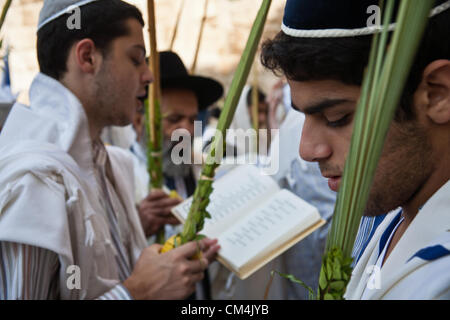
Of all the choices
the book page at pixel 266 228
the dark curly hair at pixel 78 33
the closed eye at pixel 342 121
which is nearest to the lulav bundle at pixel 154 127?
the dark curly hair at pixel 78 33

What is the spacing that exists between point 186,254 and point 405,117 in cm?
79

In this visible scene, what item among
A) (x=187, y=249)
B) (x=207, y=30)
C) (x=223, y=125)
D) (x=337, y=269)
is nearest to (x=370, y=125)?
(x=337, y=269)

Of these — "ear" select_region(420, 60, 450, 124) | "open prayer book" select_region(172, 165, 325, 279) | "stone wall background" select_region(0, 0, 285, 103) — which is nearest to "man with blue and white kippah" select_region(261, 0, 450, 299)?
"ear" select_region(420, 60, 450, 124)

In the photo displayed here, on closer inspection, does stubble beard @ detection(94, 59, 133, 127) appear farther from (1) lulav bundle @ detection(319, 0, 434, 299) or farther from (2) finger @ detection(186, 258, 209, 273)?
(1) lulav bundle @ detection(319, 0, 434, 299)

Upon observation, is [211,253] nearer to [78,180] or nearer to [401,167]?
[78,180]

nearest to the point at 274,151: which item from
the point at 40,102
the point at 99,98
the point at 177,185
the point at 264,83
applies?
the point at 177,185

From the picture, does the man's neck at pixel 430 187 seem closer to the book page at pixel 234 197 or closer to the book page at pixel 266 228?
the book page at pixel 266 228

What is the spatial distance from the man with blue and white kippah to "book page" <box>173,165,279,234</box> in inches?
30.9

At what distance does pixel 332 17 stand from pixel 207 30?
386 inches

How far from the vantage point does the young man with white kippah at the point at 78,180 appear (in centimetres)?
121

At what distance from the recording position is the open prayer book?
1.45 meters

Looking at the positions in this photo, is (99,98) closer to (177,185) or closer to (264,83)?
(177,185)

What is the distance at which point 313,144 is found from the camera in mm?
842

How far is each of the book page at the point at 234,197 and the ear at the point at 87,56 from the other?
57 centimetres
